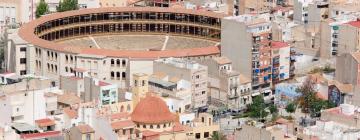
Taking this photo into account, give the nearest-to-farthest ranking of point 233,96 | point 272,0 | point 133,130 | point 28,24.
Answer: point 133,130 < point 233,96 < point 28,24 < point 272,0

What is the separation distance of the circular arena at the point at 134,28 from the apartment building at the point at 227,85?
10.8m

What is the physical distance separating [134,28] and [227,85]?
1765 cm

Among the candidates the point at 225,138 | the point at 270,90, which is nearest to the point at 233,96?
the point at 270,90

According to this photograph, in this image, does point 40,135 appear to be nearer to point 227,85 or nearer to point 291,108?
point 227,85

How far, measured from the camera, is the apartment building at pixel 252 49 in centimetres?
7750

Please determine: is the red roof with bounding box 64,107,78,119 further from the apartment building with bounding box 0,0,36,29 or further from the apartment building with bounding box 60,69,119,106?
the apartment building with bounding box 0,0,36,29

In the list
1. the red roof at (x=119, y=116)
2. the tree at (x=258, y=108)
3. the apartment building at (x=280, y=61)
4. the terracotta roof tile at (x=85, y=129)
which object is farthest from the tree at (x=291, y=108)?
the terracotta roof tile at (x=85, y=129)

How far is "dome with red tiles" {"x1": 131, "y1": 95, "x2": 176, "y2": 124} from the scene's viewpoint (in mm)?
63844

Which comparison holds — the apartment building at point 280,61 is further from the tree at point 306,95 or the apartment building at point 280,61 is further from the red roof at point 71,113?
the red roof at point 71,113

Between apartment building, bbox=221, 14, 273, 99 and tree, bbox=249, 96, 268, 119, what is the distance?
269 cm

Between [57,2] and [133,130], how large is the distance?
37.7 metres

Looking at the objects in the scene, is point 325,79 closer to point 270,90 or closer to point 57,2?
point 270,90

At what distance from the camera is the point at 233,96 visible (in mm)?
75500

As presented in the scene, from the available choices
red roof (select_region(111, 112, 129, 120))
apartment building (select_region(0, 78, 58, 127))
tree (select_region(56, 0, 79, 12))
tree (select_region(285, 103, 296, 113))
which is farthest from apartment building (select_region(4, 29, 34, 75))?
tree (select_region(285, 103, 296, 113))
